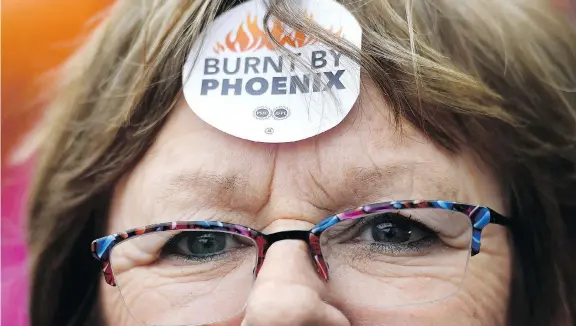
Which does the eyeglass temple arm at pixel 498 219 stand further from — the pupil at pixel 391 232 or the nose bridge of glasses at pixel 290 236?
the nose bridge of glasses at pixel 290 236

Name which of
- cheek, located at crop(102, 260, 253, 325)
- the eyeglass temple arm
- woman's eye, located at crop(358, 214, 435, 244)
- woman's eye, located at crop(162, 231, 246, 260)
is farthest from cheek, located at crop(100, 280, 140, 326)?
the eyeglass temple arm

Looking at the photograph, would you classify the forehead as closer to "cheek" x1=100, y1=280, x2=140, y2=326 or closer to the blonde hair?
the blonde hair

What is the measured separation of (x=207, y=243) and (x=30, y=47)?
50 centimetres

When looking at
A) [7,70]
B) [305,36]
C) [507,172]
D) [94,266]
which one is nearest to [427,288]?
[507,172]

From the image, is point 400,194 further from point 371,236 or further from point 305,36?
point 305,36

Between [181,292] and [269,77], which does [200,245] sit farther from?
[269,77]

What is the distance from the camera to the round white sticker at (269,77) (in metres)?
0.93

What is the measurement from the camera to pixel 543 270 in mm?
944

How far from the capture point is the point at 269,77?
97 centimetres

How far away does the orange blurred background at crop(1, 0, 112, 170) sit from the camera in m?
1.10

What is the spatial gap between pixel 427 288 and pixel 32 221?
A: 68 centimetres

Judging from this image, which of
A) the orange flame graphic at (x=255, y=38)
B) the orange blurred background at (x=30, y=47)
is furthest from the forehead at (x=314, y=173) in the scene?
the orange blurred background at (x=30, y=47)

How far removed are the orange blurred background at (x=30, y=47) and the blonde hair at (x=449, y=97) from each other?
88 mm

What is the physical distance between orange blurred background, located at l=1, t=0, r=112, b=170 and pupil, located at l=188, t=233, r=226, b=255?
0.39 m
